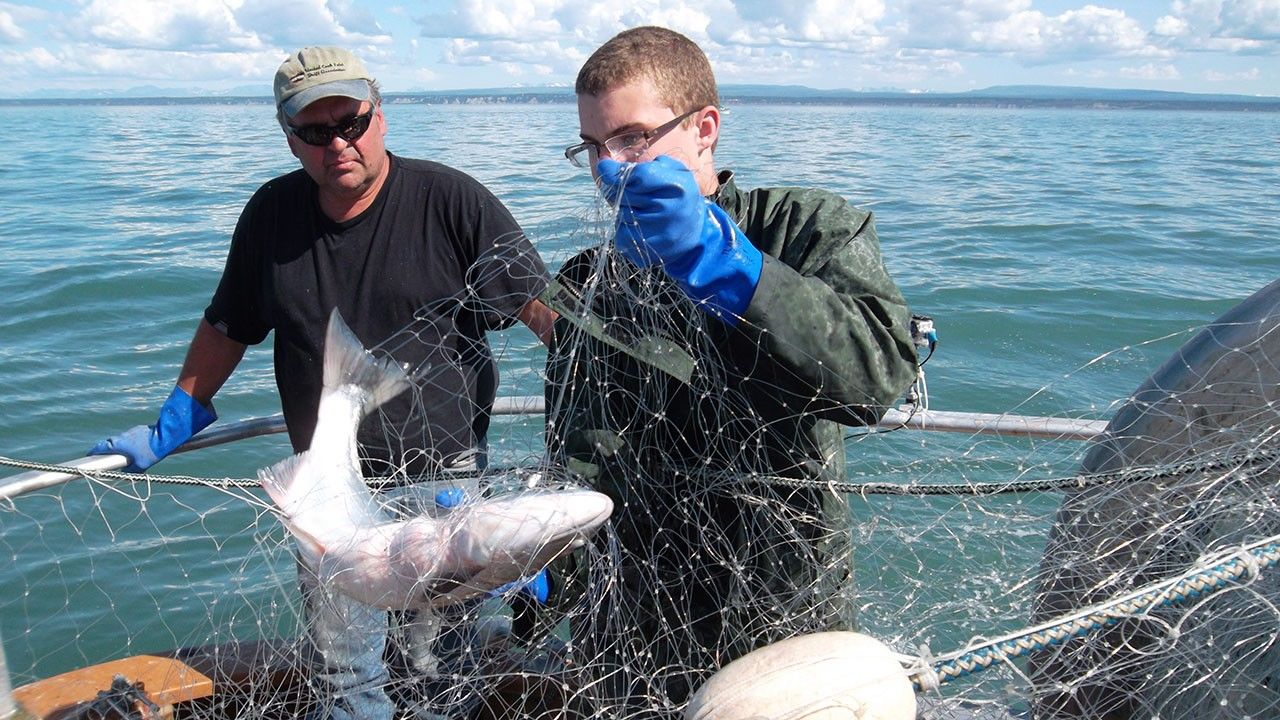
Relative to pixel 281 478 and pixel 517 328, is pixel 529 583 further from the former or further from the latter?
pixel 517 328

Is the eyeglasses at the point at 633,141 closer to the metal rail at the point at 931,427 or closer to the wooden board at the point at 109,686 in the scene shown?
the metal rail at the point at 931,427

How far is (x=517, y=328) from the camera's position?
8953mm

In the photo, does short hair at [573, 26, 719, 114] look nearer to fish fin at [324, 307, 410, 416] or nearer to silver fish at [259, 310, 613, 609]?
silver fish at [259, 310, 613, 609]

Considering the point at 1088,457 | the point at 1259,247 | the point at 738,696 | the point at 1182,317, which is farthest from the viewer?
the point at 1259,247

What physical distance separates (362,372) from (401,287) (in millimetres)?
327

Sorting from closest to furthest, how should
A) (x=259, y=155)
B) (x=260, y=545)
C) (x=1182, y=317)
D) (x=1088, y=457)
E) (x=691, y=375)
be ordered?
(x=691, y=375) < (x=260, y=545) < (x=1088, y=457) < (x=1182, y=317) < (x=259, y=155)

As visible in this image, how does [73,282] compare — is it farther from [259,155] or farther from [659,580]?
[259,155]

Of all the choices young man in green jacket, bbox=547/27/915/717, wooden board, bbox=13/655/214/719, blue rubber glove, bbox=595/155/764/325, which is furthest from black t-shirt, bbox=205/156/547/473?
blue rubber glove, bbox=595/155/764/325

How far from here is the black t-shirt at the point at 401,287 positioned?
10.8 feet

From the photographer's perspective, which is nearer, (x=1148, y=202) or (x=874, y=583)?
(x=874, y=583)

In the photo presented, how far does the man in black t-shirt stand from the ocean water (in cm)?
21

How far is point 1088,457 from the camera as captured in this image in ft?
9.70

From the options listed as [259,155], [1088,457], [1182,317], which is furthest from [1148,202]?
[259,155]

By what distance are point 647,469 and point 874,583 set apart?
106cm
